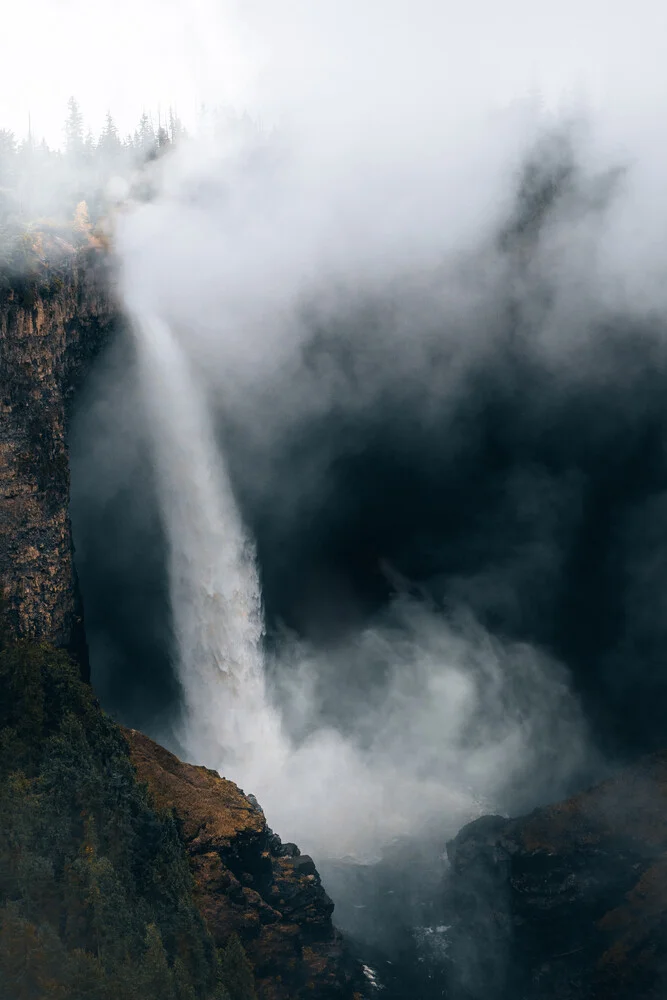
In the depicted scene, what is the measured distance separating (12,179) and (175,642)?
1670 inches

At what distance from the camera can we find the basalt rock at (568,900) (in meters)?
77.9

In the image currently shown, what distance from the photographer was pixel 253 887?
70.0 metres

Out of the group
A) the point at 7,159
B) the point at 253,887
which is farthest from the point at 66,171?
the point at 253,887

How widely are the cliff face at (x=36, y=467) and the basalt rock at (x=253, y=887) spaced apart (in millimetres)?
10902

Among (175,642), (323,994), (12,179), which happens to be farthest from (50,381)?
(323,994)

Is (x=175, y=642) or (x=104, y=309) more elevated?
(x=104, y=309)

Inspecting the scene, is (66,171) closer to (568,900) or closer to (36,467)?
(36,467)

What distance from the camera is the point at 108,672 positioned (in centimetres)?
9650

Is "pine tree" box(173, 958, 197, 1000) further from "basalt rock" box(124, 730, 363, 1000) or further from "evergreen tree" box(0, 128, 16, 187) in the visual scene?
"evergreen tree" box(0, 128, 16, 187)

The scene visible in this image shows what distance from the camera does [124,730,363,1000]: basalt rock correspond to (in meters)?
66.6

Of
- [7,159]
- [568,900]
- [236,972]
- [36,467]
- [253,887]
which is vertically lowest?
[236,972]

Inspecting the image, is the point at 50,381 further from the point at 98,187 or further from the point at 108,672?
the point at 108,672

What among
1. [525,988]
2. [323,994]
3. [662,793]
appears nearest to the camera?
[323,994]

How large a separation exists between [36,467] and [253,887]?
3233cm
